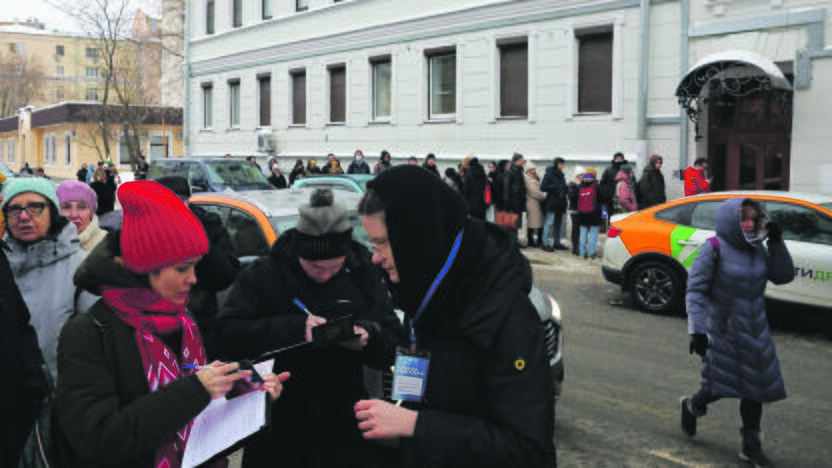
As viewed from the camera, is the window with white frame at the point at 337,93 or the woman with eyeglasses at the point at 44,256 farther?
the window with white frame at the point at 337,93

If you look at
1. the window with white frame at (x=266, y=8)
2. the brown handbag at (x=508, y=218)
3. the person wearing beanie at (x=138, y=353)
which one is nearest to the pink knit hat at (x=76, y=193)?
the person wearing beanie at (x=138, y=353)

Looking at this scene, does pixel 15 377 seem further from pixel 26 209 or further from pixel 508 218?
pixel 508 218

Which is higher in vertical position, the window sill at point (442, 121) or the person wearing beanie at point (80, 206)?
the window sill at point (442, 121)

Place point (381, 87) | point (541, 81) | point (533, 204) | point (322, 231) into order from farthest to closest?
point (381, 87) → point (541, 81) → point (533, 204) → point (322, 231)

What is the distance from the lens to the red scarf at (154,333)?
2277 mm

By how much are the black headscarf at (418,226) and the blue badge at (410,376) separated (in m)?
0.13

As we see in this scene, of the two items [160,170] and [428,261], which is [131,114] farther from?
[428,261]

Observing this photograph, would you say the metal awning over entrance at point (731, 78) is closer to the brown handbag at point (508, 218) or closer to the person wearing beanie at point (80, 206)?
the brown handbag at point (508, 218)

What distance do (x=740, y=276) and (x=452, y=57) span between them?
57.8ft

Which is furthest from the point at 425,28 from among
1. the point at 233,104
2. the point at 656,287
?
the point at 656,287

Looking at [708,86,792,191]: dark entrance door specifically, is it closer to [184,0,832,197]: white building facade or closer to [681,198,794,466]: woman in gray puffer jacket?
[184,0,832,197]: white building facade

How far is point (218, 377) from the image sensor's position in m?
2.28

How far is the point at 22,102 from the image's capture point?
84562mm

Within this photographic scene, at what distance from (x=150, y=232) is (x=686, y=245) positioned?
8586 millimetres
